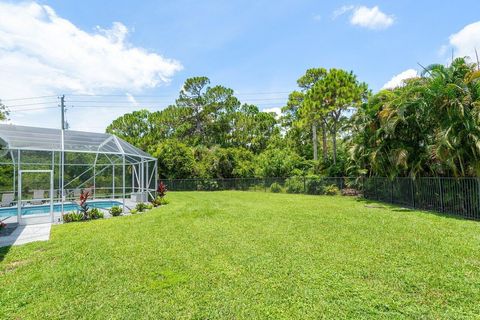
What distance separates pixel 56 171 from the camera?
1573 centimetres

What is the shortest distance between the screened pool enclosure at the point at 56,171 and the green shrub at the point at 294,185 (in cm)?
961

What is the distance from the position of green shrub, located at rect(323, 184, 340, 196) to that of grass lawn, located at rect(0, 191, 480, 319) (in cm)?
934

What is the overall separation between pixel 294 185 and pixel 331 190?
2.97 metres

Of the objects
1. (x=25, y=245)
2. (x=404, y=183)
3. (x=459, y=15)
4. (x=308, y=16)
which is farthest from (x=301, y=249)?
(x=308, y=16)

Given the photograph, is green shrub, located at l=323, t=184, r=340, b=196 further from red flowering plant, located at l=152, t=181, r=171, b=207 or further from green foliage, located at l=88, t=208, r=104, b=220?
green foliage, located at l=88, t=208, r=104, b=220

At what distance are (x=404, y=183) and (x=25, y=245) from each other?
1361cm

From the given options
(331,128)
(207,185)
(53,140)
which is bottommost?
(207,185)

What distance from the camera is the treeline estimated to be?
8.88m

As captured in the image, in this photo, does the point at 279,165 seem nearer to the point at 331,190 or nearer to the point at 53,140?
the point at 331,190

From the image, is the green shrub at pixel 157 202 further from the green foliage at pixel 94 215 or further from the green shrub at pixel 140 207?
the green foliage at pixel 94 215

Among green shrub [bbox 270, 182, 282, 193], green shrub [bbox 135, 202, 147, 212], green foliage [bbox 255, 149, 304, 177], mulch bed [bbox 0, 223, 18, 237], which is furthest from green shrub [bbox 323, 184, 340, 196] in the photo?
mulch bed [bbox 0, 223, 18, 237]

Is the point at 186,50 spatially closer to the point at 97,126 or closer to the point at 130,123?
the point at 130,123

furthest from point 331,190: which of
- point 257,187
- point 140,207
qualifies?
point 140,207

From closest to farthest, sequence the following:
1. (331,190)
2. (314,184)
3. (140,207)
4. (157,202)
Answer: (140,207)
(157,202)
(331,190)
(314,184)
